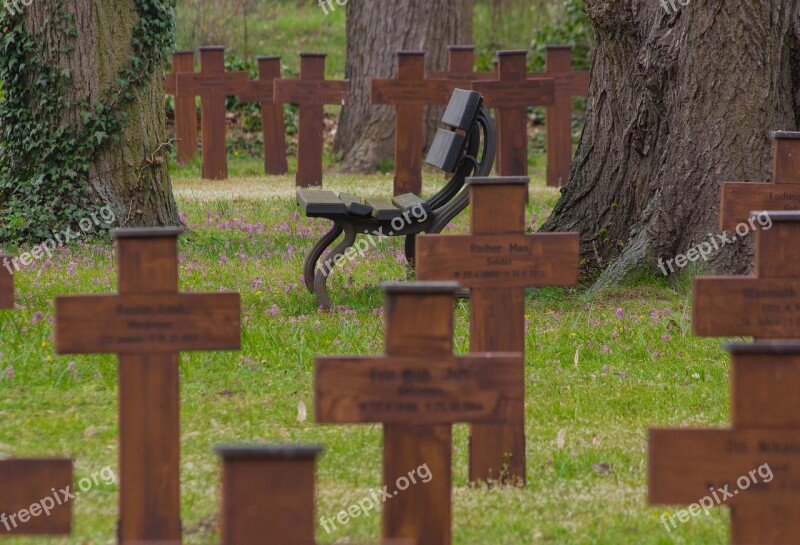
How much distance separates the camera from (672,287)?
813 cm

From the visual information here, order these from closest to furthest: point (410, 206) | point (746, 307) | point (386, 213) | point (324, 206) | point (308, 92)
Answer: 1. point (746, 307)
2. point (324, 206)
3. point (386, 213)
4. point (410, 206)
5. point (308, 92)

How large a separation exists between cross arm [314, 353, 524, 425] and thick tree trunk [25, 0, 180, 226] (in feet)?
22.1

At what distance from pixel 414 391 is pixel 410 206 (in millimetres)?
4626

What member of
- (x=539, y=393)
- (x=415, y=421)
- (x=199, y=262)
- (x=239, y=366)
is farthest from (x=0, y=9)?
(x=415, y=421)

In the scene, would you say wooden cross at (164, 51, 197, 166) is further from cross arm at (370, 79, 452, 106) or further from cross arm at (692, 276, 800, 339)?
cross arm at (692, 276, 800, 339)

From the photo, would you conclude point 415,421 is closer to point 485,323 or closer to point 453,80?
point 485,323

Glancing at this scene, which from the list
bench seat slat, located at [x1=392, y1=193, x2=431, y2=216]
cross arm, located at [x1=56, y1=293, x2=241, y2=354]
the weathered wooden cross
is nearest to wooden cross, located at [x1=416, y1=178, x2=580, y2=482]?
cross arm, located at [x1=56, y1=293, x2=241, y2=354]

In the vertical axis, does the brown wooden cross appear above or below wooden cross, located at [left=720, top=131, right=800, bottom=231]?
below

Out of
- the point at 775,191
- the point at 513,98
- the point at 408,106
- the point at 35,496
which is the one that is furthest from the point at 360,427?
the point at 513,98

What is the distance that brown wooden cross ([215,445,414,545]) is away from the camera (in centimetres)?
275

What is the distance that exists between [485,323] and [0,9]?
22.1ft

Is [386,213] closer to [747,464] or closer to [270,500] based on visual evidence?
[747,464]

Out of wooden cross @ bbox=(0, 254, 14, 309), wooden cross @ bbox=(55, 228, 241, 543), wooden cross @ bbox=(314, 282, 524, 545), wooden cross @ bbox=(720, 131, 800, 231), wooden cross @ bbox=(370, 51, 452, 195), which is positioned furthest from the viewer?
wooden cross @ bbox=(370, 51, 452, 195)

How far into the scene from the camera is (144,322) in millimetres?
3826
